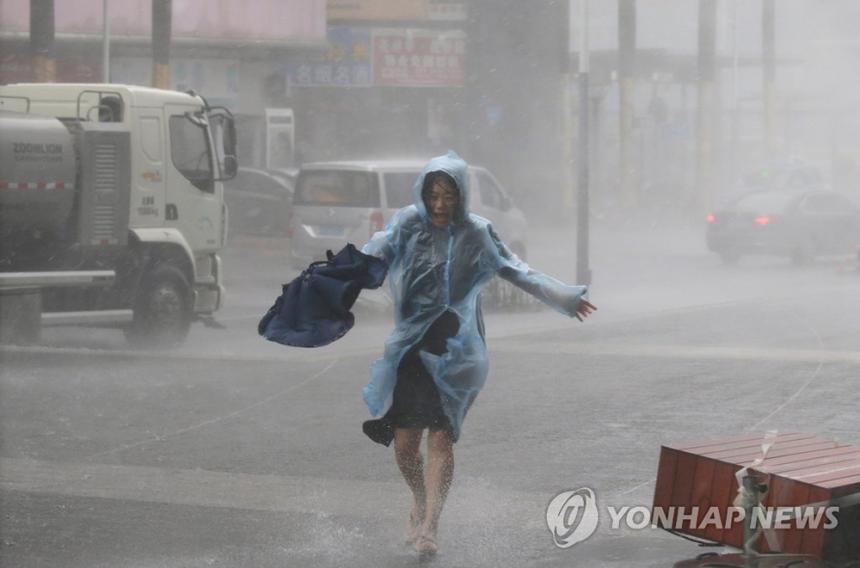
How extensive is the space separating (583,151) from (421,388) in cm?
1330

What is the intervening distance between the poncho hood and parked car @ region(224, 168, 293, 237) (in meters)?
21.7

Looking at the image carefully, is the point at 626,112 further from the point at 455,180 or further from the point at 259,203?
the point at 455,180

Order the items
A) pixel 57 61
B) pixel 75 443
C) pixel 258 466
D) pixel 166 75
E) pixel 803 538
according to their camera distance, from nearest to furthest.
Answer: pixel 803 538 → pixel 258 466 → pixel 75 443 → pixel 166 75 → pixel 57 61

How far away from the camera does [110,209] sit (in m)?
12.9

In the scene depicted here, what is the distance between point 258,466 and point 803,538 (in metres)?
3.47

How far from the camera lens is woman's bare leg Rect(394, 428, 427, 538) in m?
5.98

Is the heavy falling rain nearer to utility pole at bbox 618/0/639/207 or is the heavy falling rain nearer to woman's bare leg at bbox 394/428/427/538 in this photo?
woman's bare leg at bbox 394/428/427/538

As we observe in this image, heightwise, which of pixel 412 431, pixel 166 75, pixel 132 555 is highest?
pixel 166 75

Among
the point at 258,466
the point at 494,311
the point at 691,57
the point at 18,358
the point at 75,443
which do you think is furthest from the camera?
the point at 691,57

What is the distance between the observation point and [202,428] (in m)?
9.09

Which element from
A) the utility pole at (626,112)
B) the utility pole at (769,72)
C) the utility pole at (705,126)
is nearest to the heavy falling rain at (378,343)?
the utility pole at (769,72)

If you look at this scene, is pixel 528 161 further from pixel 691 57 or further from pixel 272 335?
pixel 272 335

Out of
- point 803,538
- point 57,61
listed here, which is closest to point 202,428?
point 803,538

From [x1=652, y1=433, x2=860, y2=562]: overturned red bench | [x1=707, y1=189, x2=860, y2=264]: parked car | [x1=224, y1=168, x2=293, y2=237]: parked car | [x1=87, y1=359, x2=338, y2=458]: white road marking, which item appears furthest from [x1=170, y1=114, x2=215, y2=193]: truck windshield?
[x1=224, y1=168, x2=293, y2=237]: parked car
